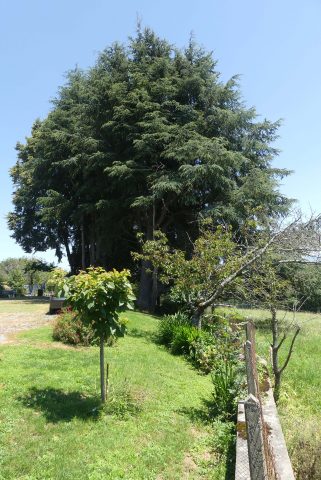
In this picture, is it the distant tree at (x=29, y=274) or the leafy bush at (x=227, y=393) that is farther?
the distant tree at (x=29, y=274)

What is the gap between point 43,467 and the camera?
4672 mm

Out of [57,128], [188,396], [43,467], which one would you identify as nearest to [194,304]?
[188,396]

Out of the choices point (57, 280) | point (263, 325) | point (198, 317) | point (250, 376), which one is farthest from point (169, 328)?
point (250, 376)

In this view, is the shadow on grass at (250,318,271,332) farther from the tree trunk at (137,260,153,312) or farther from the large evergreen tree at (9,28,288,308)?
the tree trunk at (137,260,153,312)

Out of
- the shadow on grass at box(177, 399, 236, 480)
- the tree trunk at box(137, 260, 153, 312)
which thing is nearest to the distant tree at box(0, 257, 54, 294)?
the tree trunk at box(137, 260, 153, 312)

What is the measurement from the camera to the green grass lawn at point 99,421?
4.84 metres

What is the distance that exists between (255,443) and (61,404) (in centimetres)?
443

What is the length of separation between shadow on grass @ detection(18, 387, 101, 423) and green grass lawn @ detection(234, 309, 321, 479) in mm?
2957

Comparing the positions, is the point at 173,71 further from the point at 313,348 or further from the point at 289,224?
the point at 313,348

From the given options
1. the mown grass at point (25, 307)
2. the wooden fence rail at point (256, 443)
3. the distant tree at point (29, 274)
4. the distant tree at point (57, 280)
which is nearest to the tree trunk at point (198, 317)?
the wooden fence rail at point (256, 443)

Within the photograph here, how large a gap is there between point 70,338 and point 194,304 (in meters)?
4.58

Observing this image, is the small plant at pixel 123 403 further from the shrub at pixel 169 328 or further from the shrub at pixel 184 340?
the shrub at pixel 169 328

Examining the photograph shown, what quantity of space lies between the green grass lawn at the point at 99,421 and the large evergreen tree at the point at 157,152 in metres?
11.0

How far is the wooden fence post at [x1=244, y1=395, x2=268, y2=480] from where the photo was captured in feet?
9.66
